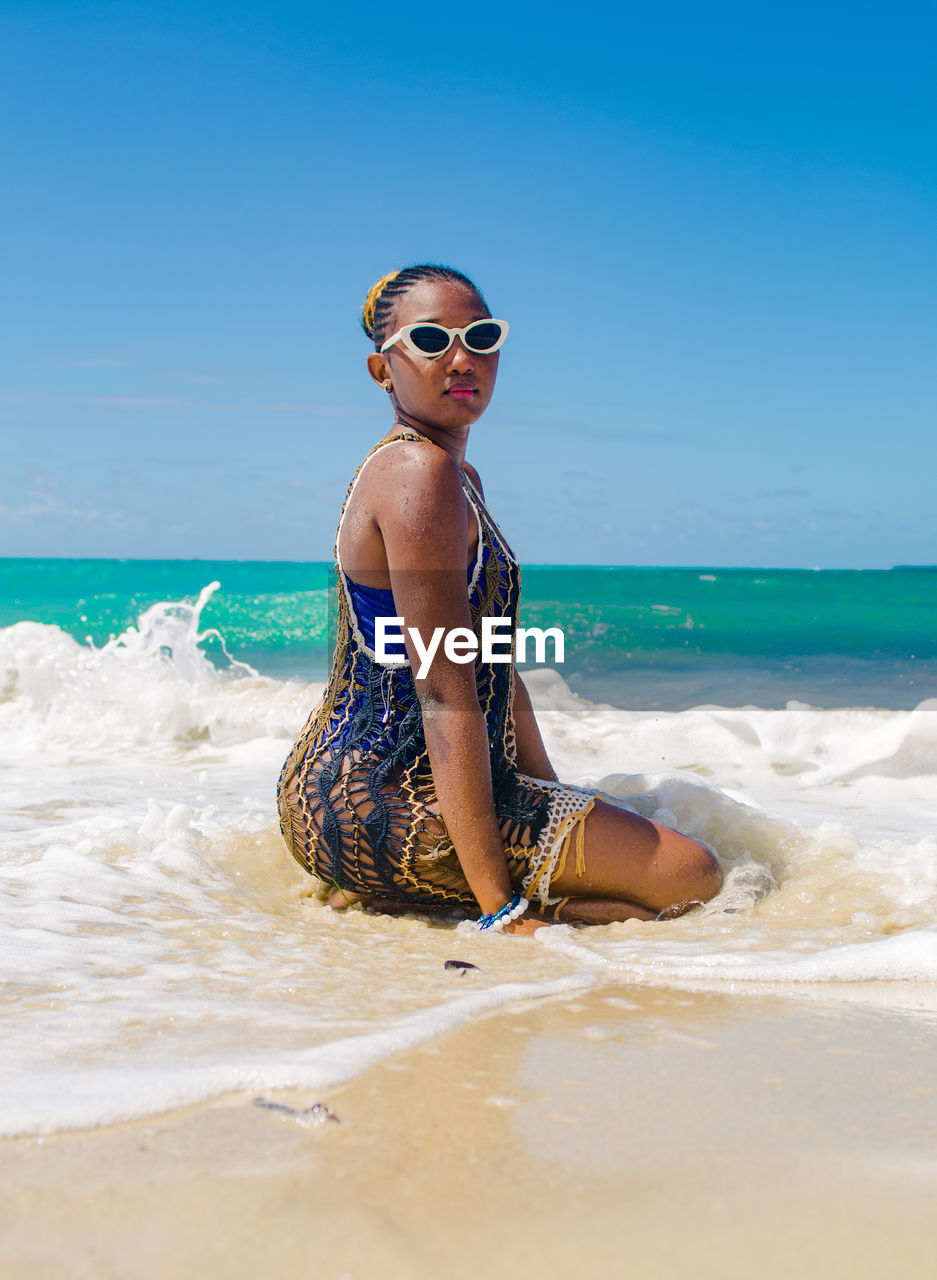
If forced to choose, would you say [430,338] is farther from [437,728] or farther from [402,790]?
[402,790]

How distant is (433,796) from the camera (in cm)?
253

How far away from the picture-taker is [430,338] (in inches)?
101

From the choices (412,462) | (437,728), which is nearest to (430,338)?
(412,462)

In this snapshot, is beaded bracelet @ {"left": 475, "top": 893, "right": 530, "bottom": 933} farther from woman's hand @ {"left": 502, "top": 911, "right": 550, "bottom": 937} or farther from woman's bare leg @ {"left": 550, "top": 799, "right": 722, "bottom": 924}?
woman's bare leg @ {"left": 550, "top": 799, "right": 722, "bottom": 924}

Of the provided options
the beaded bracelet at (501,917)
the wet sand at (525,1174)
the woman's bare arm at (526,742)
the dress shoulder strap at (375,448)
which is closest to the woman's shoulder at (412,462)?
the dress shoulder strap at (375,448)

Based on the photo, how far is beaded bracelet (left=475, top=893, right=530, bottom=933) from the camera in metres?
2.46

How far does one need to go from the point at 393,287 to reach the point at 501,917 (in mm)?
1619

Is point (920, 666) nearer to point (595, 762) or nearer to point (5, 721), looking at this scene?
point (595, 762)

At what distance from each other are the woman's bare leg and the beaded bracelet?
5.1 inches

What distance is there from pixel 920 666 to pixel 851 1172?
1267 centimetres

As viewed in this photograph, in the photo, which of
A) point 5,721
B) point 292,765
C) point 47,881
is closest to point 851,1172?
point 292,765

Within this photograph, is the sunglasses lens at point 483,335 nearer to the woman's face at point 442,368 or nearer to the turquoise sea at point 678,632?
the woman's face at point 442,368

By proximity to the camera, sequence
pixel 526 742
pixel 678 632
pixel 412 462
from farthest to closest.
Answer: pixel 678 632
pixel 526 742
pixel 412 462

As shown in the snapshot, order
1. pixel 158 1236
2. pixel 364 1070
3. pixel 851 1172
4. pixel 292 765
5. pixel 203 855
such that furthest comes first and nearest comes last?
pixel 203 855 < pixel 292 765 < pixel 364 1070 < pixel 851 1172 < pixel 158 1236
